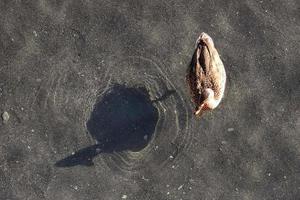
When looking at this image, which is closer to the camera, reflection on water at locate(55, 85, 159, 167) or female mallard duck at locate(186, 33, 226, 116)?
female mallard duck at locate(186, 33, 226, 116)

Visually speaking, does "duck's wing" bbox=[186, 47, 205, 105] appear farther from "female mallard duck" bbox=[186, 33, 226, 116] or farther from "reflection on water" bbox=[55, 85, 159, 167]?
"reflection on water" bbox=[55, 85, 159, 167]

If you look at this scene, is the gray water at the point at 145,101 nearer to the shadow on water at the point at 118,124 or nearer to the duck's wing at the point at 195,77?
the shadow on water at the point at 118,124

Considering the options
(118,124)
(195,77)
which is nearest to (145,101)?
(118,124)

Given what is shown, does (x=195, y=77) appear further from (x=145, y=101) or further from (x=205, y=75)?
(x=145, y=101)

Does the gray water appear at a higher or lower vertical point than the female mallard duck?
lower

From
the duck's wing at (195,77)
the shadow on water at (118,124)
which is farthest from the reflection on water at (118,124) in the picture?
the duck's wing at (195,77)

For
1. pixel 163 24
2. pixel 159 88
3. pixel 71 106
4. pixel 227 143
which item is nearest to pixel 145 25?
pixel 163 24

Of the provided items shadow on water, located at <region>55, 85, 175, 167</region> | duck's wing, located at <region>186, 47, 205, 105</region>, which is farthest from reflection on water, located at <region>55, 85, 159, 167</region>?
duck's wing, located at <region>186, 47, 205, 105</region>
